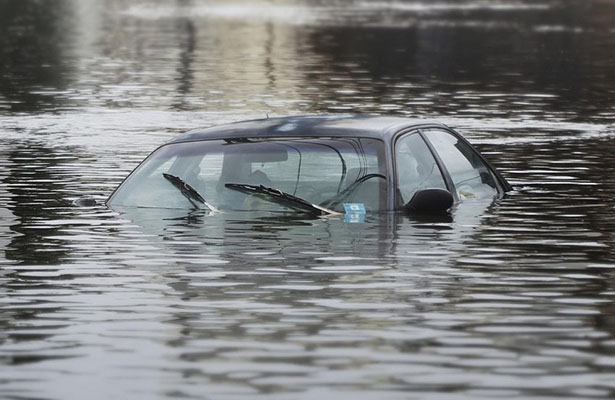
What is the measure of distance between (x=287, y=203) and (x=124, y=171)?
270 inches

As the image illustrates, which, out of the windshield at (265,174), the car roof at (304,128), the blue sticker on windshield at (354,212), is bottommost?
→ the blue sticker on windshield at (354,212)

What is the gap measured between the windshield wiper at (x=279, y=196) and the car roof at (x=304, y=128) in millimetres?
351

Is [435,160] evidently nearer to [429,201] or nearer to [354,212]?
[429,201]

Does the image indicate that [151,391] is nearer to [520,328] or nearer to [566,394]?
[566,394]

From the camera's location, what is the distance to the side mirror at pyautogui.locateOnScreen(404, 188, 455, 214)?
603 inches

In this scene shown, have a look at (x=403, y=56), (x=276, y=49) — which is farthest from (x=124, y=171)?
(x=276, y=49)

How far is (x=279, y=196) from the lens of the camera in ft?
50.5

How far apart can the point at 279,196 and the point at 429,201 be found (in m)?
1.05

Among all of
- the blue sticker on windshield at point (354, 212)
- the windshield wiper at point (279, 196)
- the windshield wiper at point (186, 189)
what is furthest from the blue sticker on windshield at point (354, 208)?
the windshield wiper at point (186, 189)

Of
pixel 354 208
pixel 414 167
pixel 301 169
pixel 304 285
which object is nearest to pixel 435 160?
pixel 414 167

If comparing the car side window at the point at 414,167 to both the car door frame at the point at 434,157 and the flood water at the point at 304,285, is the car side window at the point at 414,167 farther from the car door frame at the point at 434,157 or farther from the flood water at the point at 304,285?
the flood water at the point at 304,285

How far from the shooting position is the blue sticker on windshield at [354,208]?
49.7ft

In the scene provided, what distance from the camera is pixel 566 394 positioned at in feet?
28.4

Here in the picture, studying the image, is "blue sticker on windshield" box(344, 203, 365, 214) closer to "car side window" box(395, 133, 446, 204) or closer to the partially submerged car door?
"car side window" box(395, 133, 446, 204)
